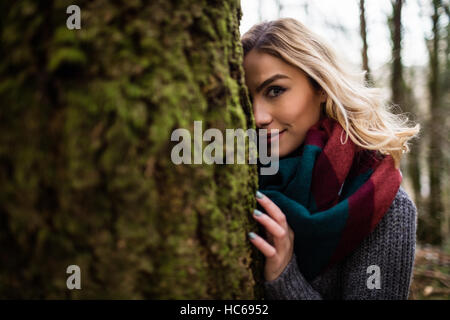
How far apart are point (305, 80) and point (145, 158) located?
139 centimetres

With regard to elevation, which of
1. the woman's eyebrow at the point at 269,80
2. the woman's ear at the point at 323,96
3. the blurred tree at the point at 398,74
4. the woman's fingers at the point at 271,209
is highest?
the blurred tree at the point at 398,74

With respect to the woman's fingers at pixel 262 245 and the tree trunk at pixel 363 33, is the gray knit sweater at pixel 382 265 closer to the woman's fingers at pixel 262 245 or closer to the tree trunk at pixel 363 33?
the woman's fingers at pixel 262 245

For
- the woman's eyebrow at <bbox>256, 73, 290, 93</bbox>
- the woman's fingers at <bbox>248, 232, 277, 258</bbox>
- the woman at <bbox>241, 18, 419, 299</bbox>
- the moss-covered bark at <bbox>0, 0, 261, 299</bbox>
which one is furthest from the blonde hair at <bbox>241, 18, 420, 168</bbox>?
the moss-covered bark at <bbox>0, 0, 261, 299</bbox>

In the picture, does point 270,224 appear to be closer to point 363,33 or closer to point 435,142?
point 363,33

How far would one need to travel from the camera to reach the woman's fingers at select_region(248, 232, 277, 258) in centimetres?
116

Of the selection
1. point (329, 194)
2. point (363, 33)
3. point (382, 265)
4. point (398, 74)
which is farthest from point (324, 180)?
point (398, 74)

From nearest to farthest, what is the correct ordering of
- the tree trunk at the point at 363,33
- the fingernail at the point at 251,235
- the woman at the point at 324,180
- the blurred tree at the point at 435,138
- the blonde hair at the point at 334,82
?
the fingernail at the point at 251,235
the woman at the point at 324,180
the blonde hair at the point at 334,82
the tree trunk at the point at 363,33
the blurred tree at the point at 435,138

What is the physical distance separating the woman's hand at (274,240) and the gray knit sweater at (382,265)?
0.25ft

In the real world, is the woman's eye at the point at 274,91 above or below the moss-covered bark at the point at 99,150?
above

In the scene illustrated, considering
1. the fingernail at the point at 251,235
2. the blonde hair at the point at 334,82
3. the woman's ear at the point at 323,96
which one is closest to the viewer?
the fingernail at the point at 251,235

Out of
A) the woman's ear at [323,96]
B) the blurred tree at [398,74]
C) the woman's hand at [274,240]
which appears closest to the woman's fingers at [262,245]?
the woman's hand at [274,240]

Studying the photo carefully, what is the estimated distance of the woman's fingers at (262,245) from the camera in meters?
1.16

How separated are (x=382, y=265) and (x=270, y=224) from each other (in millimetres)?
757

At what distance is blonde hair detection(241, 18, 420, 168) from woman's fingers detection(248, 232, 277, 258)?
0.84 meters
